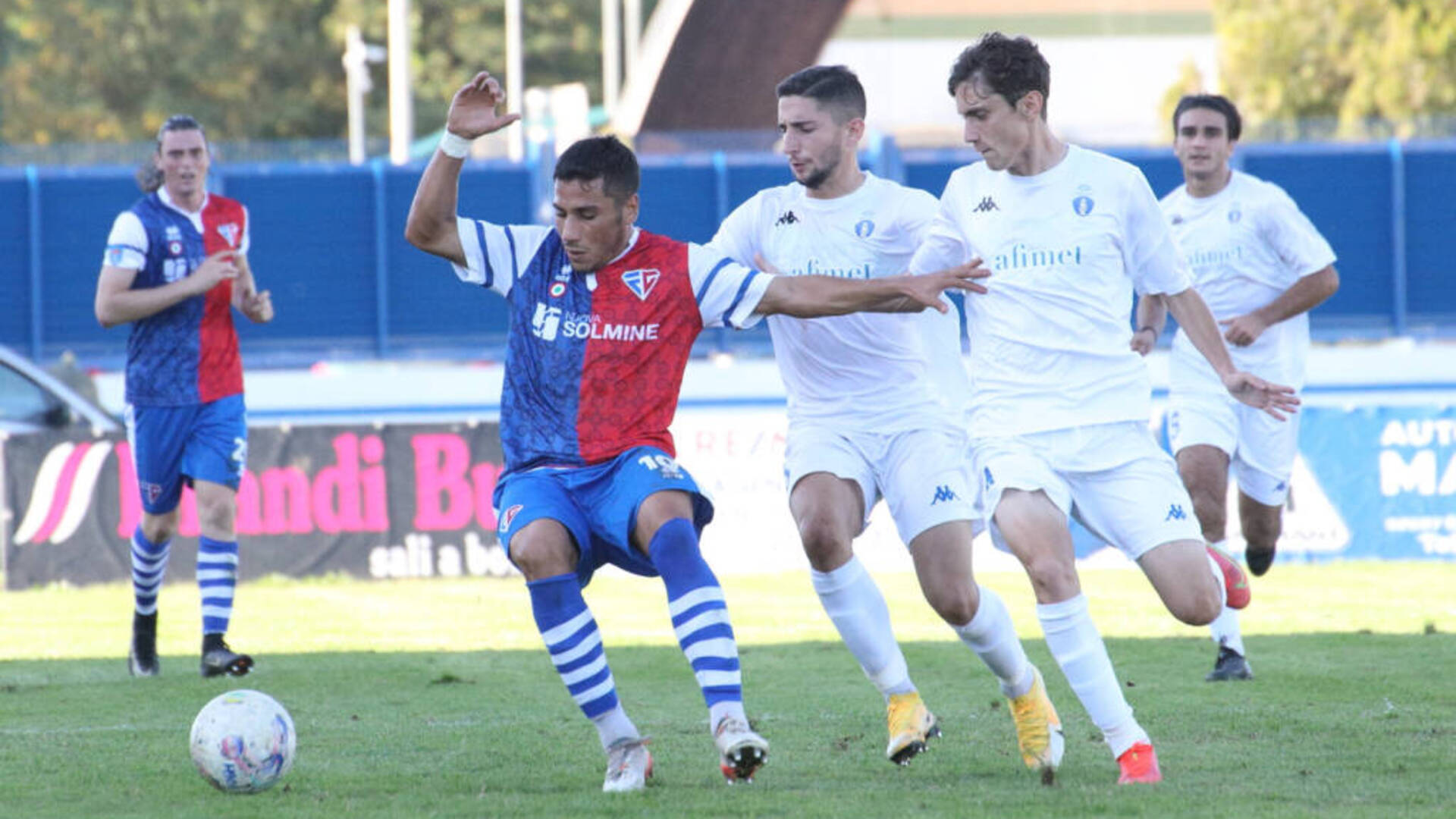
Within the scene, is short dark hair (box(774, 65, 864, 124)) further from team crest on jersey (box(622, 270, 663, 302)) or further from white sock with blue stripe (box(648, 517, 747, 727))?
white sock with blue stripe (box(648, 517, 747, 727))

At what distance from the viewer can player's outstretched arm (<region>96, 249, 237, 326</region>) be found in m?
9.70

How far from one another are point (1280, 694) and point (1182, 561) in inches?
96.7

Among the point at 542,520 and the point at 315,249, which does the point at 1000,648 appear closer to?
the point at 542,520

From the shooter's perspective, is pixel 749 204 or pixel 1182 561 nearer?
pixel 1182 561

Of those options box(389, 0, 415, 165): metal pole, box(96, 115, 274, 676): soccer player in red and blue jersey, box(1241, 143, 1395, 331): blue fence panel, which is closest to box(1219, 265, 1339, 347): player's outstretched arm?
box(96, 115, 274, 676): soccer player in red and blue jersey

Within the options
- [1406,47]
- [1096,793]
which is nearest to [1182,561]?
[1096,793]

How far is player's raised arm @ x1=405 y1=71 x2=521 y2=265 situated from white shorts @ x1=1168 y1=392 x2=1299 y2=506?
14.3ft

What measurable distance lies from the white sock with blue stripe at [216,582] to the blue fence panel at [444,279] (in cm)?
1704

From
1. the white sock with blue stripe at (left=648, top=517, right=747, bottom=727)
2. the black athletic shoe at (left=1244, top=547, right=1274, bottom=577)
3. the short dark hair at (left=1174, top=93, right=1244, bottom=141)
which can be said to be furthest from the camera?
the black athletic shoe at (left=1244, top=547, right=1274, bottom=577)

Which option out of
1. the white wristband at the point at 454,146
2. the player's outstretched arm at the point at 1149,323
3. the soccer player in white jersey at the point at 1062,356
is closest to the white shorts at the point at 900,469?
the soccer player in white jersey at the point at 1062,356

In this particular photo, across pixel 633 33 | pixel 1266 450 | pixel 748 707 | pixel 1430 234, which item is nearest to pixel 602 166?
pixel 748 707

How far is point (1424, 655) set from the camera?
10.1m

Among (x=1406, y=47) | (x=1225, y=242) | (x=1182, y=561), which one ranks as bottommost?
(x=1182, y=561)

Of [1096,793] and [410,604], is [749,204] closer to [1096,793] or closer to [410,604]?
[1096,793]
